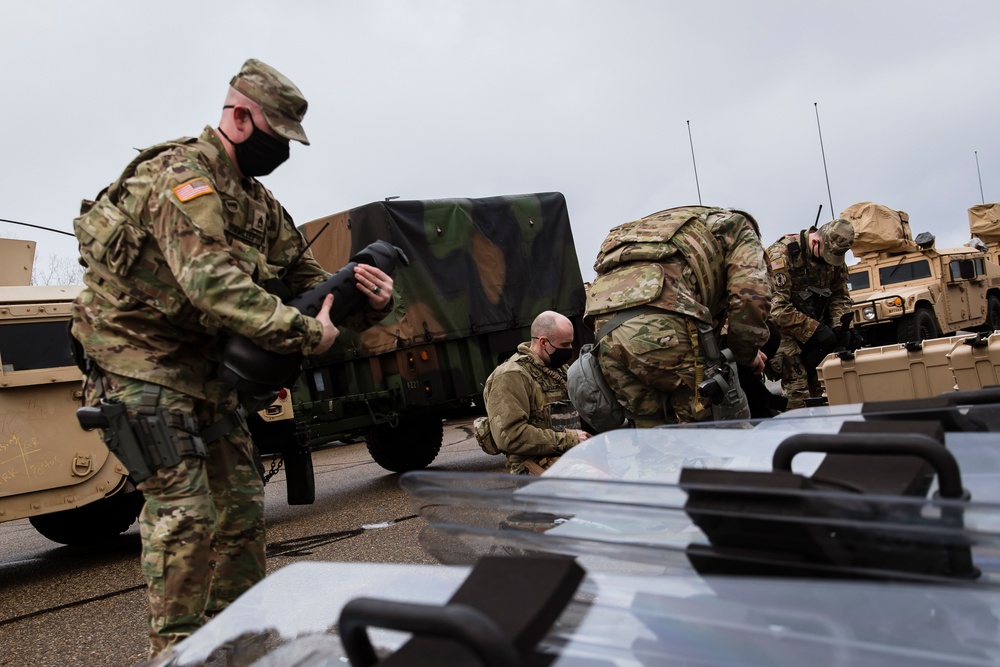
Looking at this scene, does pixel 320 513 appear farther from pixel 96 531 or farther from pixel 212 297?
pixel 212 297

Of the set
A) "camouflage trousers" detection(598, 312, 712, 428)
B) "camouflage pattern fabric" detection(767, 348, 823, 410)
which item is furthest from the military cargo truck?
"camouflage trousers" detection(598, 312, 712, 428)

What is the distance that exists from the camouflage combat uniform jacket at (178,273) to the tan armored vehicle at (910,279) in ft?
38.2

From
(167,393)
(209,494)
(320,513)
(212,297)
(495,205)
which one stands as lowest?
(320,513)

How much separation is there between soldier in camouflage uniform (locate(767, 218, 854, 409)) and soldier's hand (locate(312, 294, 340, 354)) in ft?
18.4

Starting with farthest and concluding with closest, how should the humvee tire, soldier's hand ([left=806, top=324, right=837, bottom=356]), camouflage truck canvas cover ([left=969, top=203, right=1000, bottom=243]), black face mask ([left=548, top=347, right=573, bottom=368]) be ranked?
camouflage truck canvas cover ([left=969, top=203, right=1000, bottom=243])
soldier's hand ([left=806, top=324, right=837, bottom=356])
the humvee tire
black face mask ([left=548, top=347, right=573, bottom=368])

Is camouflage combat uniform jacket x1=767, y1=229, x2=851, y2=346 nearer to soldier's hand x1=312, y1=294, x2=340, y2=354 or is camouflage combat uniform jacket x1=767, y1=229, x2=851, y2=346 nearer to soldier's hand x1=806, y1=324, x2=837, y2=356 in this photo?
soldier's hand x1=806, y1=324, x2=837, y2=356

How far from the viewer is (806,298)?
26.1ft

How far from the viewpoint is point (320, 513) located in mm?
6988

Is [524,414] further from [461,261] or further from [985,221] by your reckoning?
[985,221]

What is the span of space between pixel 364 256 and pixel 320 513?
4.45 meters

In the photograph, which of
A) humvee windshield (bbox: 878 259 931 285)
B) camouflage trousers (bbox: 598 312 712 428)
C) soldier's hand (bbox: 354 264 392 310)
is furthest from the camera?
humvee windshield (bbox: 878 259 931 285)

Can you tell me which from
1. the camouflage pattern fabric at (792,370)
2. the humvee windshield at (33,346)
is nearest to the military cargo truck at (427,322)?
the humvee windshield at (33,346)

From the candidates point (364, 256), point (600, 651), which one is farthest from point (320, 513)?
point (600, 651)

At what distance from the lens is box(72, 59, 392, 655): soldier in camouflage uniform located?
2510 millimetres
